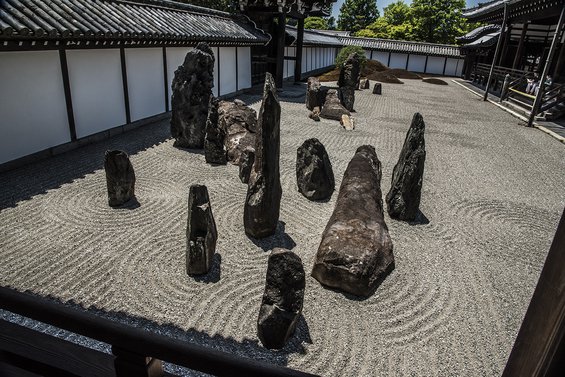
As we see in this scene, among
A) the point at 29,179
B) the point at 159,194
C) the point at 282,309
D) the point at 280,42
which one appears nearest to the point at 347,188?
the point at 282,309

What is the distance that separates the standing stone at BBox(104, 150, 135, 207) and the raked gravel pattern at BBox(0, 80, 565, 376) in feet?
0.90

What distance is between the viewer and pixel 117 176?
22.6ft

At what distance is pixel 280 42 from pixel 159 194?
15.7m

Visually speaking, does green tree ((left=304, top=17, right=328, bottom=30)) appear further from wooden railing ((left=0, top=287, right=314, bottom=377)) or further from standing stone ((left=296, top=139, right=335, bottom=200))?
wooden railing ((left=0, top=287, right=314, bottom=377))

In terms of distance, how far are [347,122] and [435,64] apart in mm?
32042

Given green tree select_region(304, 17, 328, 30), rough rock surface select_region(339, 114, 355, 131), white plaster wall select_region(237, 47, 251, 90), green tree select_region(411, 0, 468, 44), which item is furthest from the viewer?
green tree select_region(304, 17, 328, 30)

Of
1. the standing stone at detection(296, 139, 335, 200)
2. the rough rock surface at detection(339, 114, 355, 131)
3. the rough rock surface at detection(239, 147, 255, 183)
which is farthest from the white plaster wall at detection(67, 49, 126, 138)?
the rough rock surface at detection(339, 114, 355, 131)

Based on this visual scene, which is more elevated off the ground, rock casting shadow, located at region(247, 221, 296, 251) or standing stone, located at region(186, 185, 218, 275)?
standing stone, located at region(186, 185, 218, 275)

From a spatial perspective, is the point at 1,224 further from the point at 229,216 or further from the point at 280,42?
Result: the point at 280,42

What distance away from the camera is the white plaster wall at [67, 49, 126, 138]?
9.77m

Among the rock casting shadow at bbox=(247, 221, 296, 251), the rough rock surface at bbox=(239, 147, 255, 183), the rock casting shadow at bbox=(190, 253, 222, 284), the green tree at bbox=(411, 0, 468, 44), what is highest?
the green tree at bbox=(411, 0, 468, 44)

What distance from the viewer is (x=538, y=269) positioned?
19.1ft

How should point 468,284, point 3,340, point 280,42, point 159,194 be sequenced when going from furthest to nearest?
1. point 280,42
2. point 159,194
3. point 468,284
4. point 3,340

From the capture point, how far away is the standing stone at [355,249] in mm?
4867
